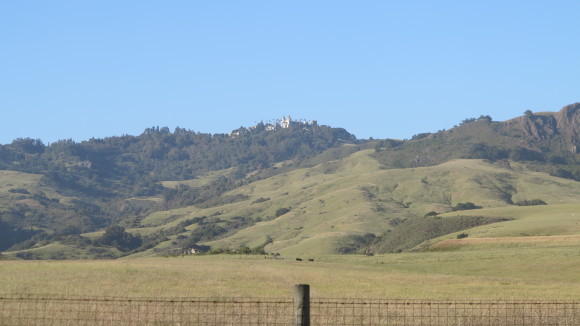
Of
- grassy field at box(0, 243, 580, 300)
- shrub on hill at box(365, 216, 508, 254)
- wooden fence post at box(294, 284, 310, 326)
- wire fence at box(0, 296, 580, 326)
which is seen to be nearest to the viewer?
wooden fence post at box(294, 284, 310, 326)

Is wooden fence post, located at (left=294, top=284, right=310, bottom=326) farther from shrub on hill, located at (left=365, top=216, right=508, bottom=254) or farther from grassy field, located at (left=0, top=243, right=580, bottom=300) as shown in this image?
shrub on hill, located at (left=365, top=216, right=508, bottom=254)

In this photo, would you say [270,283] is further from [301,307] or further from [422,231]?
[422,231]

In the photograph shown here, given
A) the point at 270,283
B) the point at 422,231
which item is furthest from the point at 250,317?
the point at 422,231

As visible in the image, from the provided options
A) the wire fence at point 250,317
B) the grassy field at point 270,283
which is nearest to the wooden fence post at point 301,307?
the wire fence at point 250,317

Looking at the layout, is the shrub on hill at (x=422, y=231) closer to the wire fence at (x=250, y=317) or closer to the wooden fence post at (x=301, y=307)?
the wire fence at (x=250, y=317)

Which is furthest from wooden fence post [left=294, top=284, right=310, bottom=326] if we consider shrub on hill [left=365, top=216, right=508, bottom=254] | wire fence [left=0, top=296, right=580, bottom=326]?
shrub on hill [left=365, top=216, right=508, bottom=254]

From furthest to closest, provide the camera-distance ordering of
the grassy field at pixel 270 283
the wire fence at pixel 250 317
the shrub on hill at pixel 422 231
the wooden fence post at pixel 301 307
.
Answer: the shrub on hill at pixel 422 231 < the grassy field at pixel 270 283 < the wire fence at pixel 250 317 < the wooden fence post at pixel 301 307

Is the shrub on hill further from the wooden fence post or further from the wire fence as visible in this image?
the wooden fence post

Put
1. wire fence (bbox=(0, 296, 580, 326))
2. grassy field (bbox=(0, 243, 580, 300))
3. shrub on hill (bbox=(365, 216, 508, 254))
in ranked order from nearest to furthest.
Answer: wire fence (bbox=(0, 296, 580, 326))
grassy field (bbox=(0, 243, 580, 300))
shrub on hill (bbox=(365, 216, 508, 254))

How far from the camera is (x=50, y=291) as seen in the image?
4328cm

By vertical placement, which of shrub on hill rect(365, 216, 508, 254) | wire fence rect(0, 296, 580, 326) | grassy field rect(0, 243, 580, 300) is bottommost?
wire fence rect(0, 296, 580, 326)

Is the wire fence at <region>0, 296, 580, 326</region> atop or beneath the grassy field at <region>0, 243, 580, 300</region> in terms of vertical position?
beneath

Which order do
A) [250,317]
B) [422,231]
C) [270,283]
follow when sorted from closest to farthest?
[250,317] < [270,283] < [422,231]

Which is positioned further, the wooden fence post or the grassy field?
the grassy field
